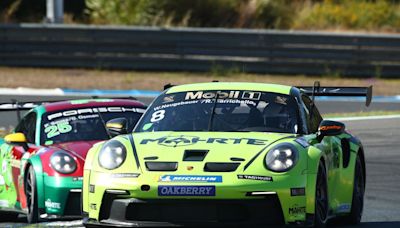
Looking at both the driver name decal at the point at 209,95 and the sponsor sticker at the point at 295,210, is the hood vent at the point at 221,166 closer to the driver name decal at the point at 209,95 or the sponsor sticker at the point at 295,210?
the sponsor sticker at the point at 295,210

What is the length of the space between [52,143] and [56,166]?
2.88 ft

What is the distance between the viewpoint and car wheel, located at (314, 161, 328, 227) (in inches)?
296

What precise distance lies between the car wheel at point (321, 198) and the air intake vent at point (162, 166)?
977 mm

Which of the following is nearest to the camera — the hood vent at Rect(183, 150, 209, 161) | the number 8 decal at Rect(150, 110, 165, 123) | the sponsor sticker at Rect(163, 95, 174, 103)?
the hood vent at Rect(183, 150, 209, 161)

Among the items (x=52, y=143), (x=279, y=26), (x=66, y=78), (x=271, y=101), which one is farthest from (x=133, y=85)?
(x=271, y=101)

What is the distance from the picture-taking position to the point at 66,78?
25656 millimetres

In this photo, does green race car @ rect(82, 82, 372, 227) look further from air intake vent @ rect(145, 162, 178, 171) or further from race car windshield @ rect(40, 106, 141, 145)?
race car windshield @ rect(40, 106, 141, 145)

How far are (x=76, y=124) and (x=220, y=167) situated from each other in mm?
3102

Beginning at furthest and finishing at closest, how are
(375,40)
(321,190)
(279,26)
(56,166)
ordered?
(279,26) < (375,40) < (56,166) < (321,190)

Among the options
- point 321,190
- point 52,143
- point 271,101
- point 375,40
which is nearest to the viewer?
point 321,190

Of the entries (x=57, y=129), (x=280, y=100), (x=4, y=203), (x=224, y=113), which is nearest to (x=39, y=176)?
(x=57, y=129)

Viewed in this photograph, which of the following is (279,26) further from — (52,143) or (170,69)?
(52,143)

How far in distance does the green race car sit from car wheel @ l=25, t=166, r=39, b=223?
4.17ft

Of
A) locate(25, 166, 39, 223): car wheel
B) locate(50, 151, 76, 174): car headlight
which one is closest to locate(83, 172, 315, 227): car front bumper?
locate(50, 151, 76, 174): car headlight
